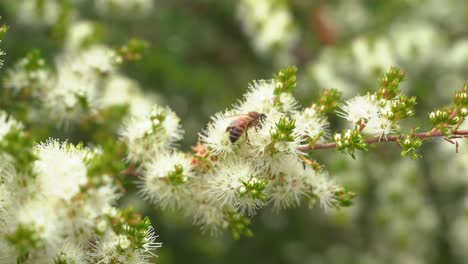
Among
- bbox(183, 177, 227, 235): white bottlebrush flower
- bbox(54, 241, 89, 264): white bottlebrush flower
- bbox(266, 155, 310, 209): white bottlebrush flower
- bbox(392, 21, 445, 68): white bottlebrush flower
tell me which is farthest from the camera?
bbox(392, 21, 445, 68): white bottlebrush flower

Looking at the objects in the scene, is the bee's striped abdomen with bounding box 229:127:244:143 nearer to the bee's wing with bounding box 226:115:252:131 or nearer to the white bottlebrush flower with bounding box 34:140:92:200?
the bee's wing with bounding box 226:115:252:131

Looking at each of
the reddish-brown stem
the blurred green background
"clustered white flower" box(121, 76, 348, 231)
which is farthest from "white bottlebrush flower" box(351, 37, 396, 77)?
the reddish-brown stem

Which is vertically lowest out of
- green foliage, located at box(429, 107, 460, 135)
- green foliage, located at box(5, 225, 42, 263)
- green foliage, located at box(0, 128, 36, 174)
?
green foliage, located at box(5, 225, 42, 263)

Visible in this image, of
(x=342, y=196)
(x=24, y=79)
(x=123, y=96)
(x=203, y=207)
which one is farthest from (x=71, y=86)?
(x=342, y=196)

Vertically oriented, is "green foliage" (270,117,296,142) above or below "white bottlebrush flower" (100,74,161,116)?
below

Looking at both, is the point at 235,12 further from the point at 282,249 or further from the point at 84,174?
the point at 84,174

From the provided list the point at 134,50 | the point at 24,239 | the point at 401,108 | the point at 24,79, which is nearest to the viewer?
the point at 24,239

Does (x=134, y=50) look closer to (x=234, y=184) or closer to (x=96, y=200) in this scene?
(x=234, y=184)
